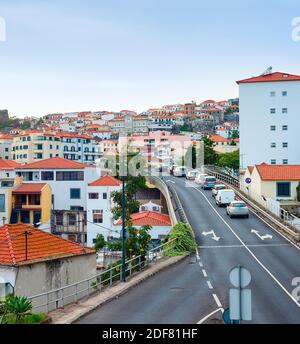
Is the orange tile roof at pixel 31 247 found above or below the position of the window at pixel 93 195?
above

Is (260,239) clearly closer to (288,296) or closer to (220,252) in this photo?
(220,252)

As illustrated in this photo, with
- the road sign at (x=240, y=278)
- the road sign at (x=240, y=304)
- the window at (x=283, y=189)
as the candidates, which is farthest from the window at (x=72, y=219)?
the road sign at (x=240, y=304)

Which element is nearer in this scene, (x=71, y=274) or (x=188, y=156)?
(x=71, y=274)

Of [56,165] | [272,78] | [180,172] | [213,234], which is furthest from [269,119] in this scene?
[213,234]

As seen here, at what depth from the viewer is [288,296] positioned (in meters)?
20.3

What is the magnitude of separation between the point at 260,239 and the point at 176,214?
9327 mm

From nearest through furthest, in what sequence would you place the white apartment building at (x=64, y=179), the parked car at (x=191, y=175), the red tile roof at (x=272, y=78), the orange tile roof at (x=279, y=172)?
the orange tile roof at (x=279, y=172)
the parked car at (x=191, y=175)
the white apartment building at (x=64, y=179)
the red tile roof at (x=272, y=78)

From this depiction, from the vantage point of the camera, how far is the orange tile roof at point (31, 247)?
22675 millimetres

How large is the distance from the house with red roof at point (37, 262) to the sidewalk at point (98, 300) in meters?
2.91

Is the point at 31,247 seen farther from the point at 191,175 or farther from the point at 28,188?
the point at 191,175

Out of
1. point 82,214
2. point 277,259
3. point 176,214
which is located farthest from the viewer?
point 82,214

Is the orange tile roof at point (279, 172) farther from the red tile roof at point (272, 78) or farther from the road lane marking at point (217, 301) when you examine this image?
the red tile roof at point (272, 78)

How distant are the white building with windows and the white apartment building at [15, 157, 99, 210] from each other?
4744mm
